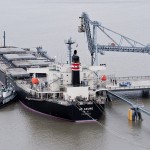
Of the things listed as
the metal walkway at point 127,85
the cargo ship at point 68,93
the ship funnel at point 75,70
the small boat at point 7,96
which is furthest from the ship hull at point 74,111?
the metal walkway at point 127,85

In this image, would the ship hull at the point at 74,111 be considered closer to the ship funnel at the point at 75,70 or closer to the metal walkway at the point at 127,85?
the ship funnel at the point at 75,70

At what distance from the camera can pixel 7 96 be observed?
129ft

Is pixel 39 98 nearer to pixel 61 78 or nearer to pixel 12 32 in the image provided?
pixel 61 78

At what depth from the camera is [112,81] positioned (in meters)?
43.5

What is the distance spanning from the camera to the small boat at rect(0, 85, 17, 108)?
3862cm

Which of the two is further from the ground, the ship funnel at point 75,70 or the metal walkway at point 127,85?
the ship funnel at point 75,70

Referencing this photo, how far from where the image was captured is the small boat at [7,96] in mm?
38616

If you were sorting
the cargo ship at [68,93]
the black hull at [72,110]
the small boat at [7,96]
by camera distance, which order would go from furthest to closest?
the small boat at [7,96] → the cargo ship at [68,93] → the black hull at [72,110]

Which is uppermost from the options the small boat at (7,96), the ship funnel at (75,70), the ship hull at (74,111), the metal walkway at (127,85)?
the ship funnel at (75,70)

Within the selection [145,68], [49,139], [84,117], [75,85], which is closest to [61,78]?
[75,85]

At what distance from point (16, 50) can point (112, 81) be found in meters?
21.5

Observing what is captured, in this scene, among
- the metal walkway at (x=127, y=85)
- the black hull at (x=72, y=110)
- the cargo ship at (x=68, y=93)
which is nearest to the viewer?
the black hull at (x=72, y=110)

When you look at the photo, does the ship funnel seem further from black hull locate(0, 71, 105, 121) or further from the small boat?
the small boat

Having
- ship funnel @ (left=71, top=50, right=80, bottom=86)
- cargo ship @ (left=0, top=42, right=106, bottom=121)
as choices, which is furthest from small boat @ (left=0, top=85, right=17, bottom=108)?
ship funnel @ (left=71, top=50, right=80, bottom=86)
